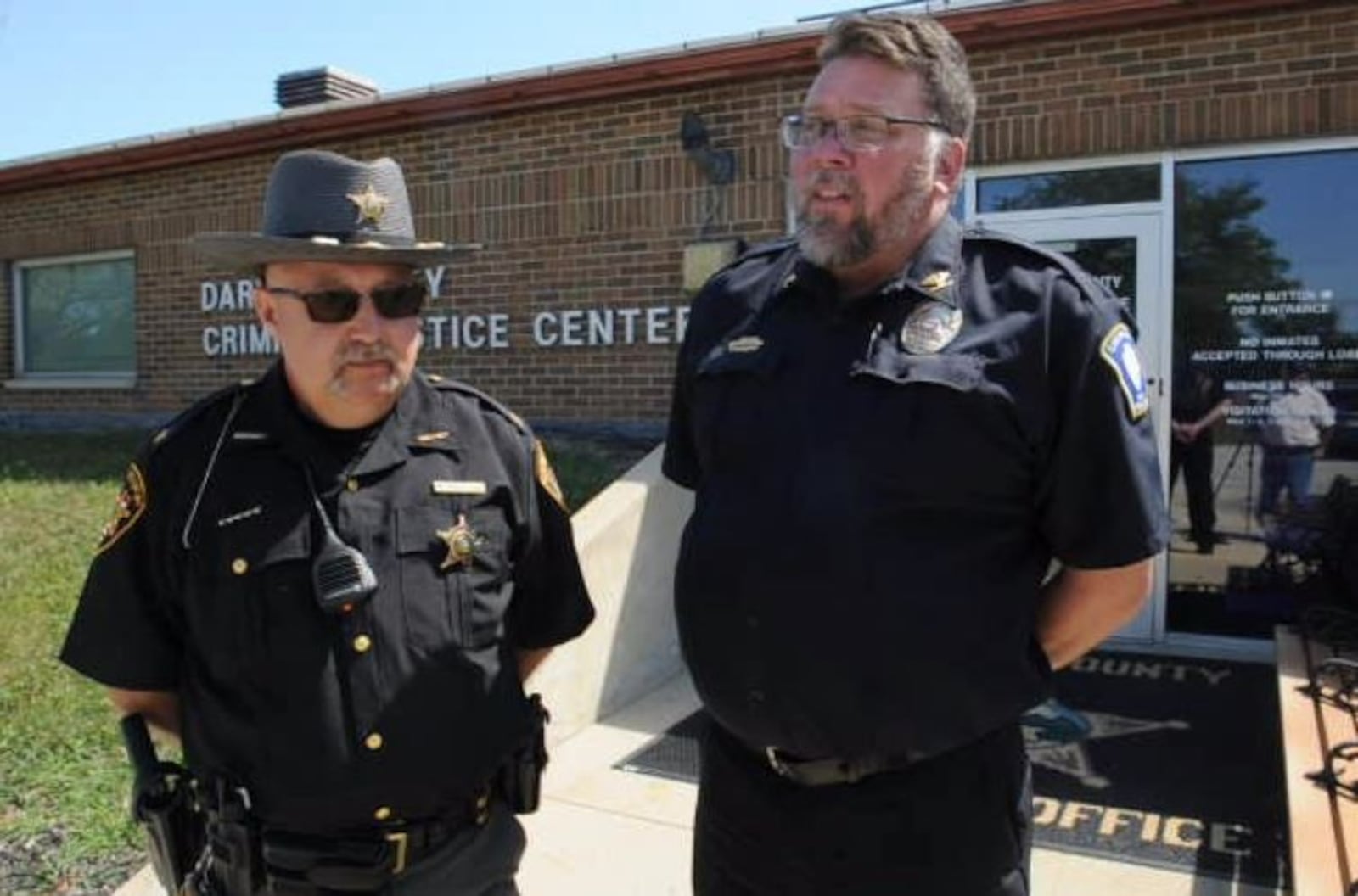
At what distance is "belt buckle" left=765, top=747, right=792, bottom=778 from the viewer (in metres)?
2.09

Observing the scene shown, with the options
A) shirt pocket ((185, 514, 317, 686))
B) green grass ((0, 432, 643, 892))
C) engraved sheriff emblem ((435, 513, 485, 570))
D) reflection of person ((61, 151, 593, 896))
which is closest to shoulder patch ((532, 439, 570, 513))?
reflection of person ((61, 151, 593, 896))

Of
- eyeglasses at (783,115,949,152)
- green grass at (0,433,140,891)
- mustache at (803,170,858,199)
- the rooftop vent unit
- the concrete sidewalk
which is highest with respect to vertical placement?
the rooftop vent unit

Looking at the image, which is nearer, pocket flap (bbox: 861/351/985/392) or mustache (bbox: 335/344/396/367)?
pocket flap (bbox: 861/351/985/392)

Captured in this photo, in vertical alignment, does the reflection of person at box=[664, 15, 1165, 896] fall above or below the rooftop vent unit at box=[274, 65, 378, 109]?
below

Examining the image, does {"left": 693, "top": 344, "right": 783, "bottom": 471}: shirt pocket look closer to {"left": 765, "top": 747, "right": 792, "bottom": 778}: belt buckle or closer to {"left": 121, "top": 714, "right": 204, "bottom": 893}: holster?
{"left": 765, "top": 747, "right": 792, "bottom": 778}: belt buckle

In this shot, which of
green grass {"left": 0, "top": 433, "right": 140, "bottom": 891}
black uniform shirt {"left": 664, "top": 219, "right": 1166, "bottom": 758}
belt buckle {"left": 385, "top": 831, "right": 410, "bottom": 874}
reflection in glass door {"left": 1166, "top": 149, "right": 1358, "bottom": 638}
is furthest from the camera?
reflection in glass door {"left": 1166, "top": 149, "right": 1358, "bottom": 638}

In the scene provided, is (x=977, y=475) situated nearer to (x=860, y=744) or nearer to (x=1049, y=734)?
(x=860, y=744)

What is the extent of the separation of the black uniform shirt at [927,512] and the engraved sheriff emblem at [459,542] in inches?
18.1

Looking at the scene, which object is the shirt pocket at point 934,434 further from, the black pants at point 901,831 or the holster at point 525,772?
the holster at point 525,772

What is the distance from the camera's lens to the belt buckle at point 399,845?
208cm

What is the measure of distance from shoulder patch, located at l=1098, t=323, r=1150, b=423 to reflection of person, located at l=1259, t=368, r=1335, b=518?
4.43m

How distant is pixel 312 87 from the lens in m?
10.9

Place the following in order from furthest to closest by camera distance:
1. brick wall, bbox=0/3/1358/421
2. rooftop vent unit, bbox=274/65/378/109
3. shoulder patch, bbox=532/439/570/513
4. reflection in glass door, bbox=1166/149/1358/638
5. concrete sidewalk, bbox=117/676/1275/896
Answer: rooftop vent unit, bbox=274/65/378/109, brick wall, bbox=0/3/1358/421, reflection in glass door, bbox=1166/149/1358/638, concrete sidewalk, bbox=117/676/1275/896, shoulder patch, bbox=532/439/570/513

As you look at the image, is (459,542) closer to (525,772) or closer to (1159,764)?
(525,772)
